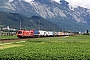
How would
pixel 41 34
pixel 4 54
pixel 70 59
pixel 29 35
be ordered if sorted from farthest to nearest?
1. pixel 41 34
2. pixel 29 35
3. pixel 4 54
4. pixel 70 59

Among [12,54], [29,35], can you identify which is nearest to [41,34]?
[29,35]

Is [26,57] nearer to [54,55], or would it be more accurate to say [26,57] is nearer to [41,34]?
[54,55]

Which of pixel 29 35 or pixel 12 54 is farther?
pixel 29 35

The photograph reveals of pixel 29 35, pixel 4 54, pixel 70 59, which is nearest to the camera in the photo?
pixel 70 59

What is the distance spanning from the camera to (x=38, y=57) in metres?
36.1

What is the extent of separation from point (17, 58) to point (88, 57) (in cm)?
1002

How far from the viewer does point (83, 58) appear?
35.1 metres

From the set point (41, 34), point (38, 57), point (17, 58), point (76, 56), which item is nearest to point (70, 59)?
point (76, 56)

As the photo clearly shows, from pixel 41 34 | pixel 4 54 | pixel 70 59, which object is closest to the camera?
pixel 70 59

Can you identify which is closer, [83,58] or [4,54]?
[83,58]

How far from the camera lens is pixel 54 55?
36.7 metres

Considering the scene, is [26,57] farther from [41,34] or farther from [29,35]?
[41,34]

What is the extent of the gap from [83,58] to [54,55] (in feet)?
14.0

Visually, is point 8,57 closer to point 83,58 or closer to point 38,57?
point 38,57
